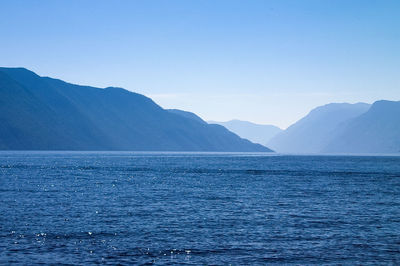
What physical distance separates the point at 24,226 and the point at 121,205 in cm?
1507

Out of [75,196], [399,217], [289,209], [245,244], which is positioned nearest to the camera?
[245,244]

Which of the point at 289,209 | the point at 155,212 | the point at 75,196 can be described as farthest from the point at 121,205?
the point at 289,209

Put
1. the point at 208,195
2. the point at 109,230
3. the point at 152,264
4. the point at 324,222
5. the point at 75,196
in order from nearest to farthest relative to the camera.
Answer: the point at 152,264
the point at 109,230
the point at 324,222
the point at 75,196
the point at 208,195

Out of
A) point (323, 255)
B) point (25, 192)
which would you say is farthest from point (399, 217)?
point (25, 192)

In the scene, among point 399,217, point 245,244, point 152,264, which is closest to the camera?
point 152,264

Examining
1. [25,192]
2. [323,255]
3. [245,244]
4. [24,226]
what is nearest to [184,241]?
[245,244]

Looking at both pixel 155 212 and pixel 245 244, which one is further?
pixel 155 212

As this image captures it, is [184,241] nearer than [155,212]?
Yes

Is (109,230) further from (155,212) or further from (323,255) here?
(323,255)

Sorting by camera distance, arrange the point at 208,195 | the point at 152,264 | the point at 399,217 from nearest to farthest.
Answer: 1. the point at 152,264
2. the point at 399,217
3. the point at 208,195

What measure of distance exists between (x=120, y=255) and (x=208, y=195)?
36.1 metres

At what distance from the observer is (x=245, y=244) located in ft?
97.4

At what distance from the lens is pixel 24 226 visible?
114 ft

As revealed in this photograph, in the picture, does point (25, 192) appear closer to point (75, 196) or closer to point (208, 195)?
point (75, 196)
